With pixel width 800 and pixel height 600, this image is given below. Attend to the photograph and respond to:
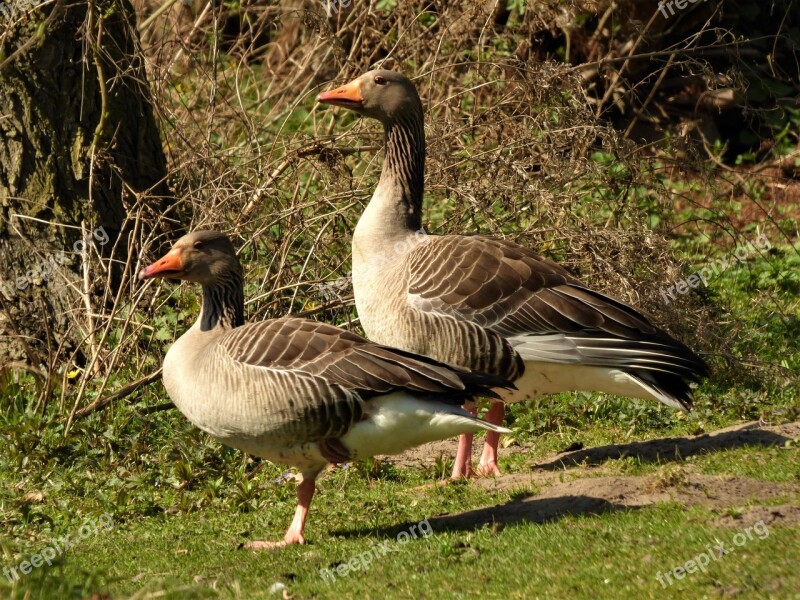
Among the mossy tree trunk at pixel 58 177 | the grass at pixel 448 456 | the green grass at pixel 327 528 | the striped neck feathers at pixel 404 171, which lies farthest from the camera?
the mossy tree trunk at pixel 58 177

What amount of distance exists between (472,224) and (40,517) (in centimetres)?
424

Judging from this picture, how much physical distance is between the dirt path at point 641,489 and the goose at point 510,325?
1.44 ft

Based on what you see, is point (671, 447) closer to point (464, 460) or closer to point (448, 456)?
point (464, 460)

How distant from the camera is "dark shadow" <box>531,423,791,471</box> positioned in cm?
688

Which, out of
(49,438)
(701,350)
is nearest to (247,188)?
(49,438)

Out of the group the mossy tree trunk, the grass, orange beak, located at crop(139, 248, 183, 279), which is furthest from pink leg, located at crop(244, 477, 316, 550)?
the mossy tree trunk

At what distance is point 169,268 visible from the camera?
248 inches

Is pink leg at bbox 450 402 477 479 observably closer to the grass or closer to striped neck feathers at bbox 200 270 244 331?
the grass

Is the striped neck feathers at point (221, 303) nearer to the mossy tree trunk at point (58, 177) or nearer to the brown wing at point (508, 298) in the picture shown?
the brown wing at point (508, 298)

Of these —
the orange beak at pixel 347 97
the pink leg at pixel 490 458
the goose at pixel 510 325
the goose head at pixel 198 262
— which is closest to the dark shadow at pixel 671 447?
the pink leg at pixel 490 458

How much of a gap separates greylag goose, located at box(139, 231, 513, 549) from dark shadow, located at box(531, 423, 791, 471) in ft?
5.27

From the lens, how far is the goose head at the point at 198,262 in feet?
20.7

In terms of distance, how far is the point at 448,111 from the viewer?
933 centimetres

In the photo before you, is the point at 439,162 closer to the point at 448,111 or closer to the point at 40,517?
the point at 448,111
